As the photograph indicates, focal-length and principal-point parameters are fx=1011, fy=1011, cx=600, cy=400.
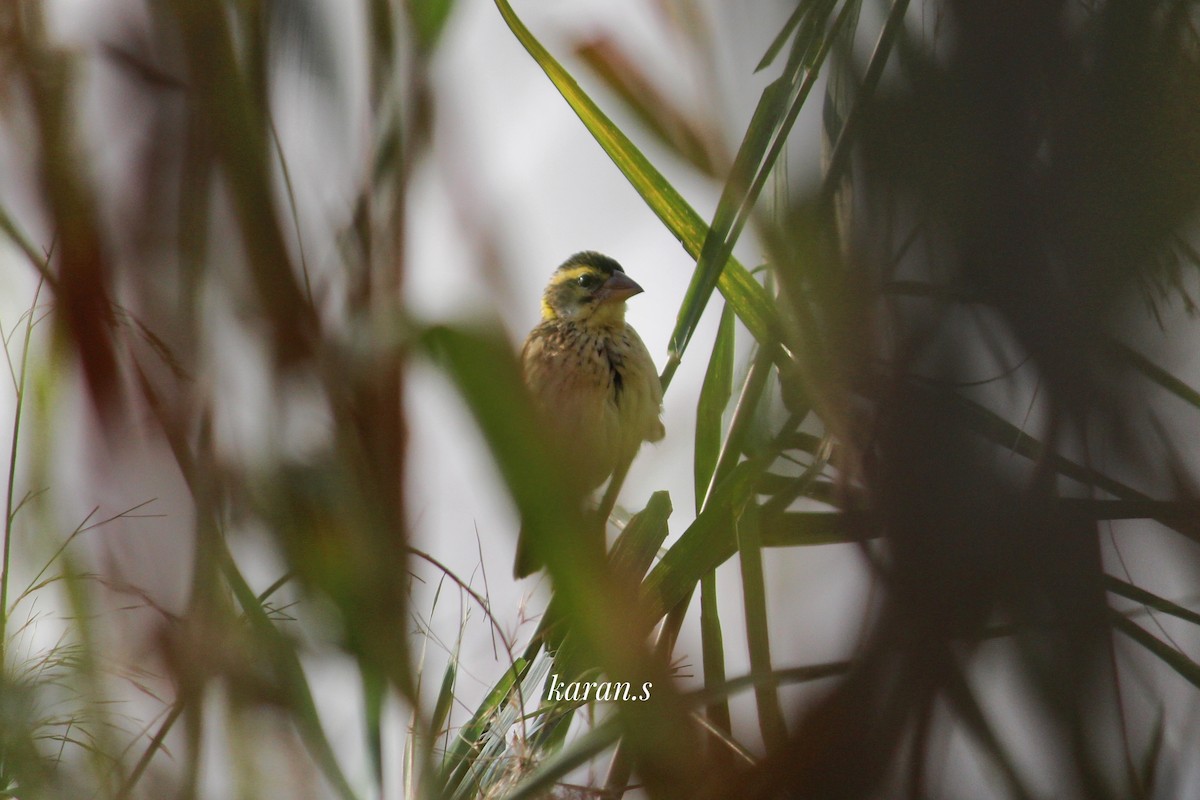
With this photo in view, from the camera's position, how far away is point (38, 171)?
526 millimetres

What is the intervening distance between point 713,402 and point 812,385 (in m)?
0.98

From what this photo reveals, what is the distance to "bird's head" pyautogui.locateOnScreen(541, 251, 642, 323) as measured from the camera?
3412mm

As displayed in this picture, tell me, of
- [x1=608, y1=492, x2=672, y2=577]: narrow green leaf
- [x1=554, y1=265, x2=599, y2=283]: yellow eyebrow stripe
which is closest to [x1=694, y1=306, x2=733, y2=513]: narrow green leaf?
[x1=608, y1=492, x2=672, y2=577]: narrow green leaf

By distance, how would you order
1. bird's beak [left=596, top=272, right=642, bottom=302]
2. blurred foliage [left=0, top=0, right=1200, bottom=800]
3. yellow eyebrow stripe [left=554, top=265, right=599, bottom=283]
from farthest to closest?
yellow eyebrow stripe [left=554, top=265, right=599, bottom=283], bird's beak [left=596, top=272, right=642, bottom=302], blurred foliage [left=0, top=0, right=1200, bottom=800]

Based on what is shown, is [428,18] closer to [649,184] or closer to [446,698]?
[649,184]

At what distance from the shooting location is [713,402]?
4.59ft

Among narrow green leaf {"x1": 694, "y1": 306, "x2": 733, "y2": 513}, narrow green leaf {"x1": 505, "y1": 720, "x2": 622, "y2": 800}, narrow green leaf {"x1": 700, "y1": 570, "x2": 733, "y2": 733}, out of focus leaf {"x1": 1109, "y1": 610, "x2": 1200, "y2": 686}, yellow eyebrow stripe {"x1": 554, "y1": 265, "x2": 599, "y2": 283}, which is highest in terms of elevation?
yellow eyebrow stripe {"x1": 554, "y1": 265, "x2": 599, "y2": 283}

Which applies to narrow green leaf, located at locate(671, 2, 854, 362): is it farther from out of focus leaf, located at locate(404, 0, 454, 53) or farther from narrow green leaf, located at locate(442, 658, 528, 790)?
narrow green leaf, located at locate(442, 658, 528, 790)

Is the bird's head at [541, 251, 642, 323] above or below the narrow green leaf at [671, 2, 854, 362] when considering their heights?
above

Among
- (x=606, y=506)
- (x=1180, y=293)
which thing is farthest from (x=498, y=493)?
(x=606, y=506)

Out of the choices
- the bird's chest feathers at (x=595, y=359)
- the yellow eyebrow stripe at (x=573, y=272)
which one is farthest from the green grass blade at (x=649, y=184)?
the yellow eyebrow stripe at (x=573, y=272)

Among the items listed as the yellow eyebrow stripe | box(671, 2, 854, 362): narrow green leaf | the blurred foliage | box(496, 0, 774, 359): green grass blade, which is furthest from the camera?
the yellow eyebrow stripe

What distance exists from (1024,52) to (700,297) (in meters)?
0.78

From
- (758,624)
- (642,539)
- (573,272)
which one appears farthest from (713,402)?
(573,272)
